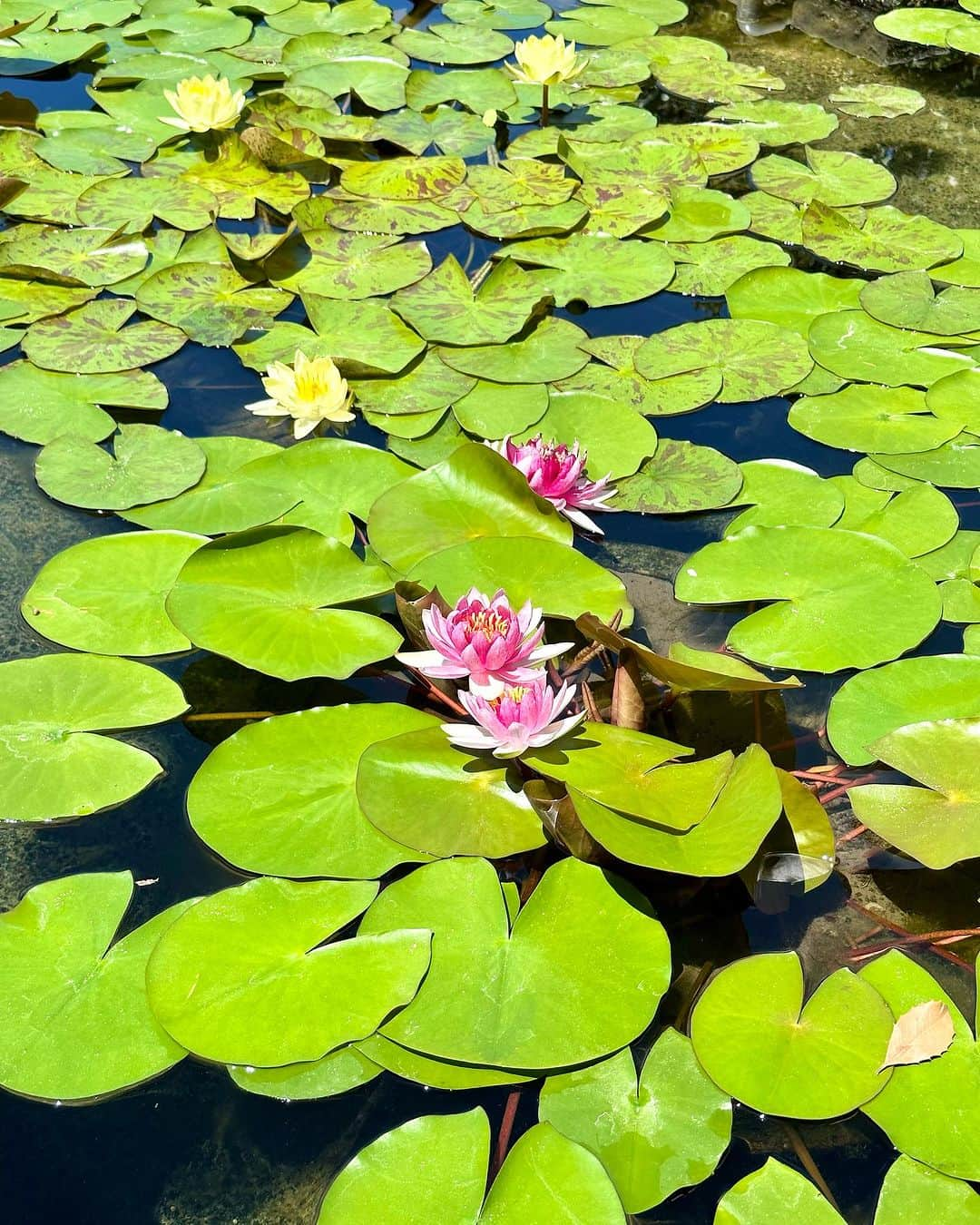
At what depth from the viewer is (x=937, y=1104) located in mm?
1397

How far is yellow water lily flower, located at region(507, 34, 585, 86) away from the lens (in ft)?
11.8

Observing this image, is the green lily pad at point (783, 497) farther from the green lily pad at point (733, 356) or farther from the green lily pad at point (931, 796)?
the green lily pad at point (931, 796)

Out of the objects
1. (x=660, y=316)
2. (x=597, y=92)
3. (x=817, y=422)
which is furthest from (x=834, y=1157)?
(x=597, y=92)

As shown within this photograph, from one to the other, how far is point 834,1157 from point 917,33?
15.8 feet

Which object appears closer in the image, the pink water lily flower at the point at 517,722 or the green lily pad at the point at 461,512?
the pink water lily flower at the point at 517,722

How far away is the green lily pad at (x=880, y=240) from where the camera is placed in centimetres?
316

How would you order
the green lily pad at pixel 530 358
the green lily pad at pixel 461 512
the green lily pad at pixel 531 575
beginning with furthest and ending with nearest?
the green lily pad at pixel 530 358 < the green lily pad at pixel 461 512 < the green lily pad at pixel 531 575

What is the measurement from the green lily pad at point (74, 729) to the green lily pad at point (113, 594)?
6cm

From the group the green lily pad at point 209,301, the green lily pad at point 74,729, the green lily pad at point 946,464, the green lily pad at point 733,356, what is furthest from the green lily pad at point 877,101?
the green lily pad at point 74,729

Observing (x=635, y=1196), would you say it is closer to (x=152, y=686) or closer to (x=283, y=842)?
(x=283, y=842)

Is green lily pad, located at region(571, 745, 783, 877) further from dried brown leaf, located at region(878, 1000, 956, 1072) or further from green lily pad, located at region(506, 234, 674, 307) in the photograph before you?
green lily pad, located at region(506, 234, 674, 307)

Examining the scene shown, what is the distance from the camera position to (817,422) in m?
2.62

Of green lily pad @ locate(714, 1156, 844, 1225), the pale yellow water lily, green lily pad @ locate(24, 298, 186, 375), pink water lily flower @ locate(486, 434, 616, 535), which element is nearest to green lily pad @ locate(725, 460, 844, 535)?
pink water lily flower @ locate(486, 434, 616, 535)

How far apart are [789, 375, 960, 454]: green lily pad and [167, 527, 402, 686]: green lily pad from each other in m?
1.24
